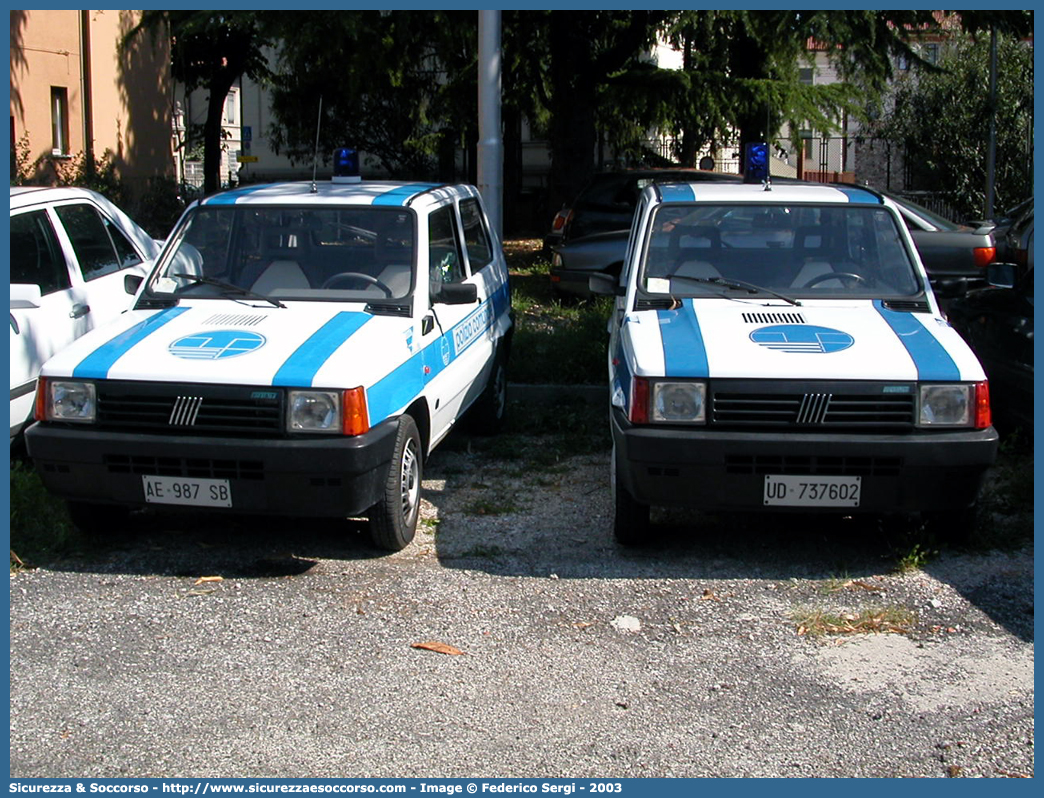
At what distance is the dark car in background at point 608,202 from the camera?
48.2 ft

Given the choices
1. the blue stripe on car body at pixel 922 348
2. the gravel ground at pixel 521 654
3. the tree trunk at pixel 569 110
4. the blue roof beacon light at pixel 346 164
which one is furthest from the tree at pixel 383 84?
the blue stripe on car body at pixel 922 348

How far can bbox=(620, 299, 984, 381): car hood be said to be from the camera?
224 inches

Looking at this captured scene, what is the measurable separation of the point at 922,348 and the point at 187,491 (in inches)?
145

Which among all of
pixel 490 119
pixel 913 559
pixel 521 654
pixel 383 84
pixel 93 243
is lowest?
pixel 521 654

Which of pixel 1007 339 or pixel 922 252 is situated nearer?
pixel 1007 339

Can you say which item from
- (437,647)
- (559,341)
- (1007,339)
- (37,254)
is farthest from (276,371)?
(559,341)

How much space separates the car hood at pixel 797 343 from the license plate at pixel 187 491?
209cm

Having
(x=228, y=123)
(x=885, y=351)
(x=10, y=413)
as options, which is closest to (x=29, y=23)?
(x=10, y=413)

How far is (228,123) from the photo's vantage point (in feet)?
207

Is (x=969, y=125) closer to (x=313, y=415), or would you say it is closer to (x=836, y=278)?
(x=836, y=278)

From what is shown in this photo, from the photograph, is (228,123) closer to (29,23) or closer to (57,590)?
(29,23)

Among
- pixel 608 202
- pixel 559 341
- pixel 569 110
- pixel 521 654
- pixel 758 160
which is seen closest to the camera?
pixel 521 654

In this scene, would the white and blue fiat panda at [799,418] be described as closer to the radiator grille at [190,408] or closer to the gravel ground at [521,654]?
the gravel ground at [521,654]

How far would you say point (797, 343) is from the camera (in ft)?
19.4
